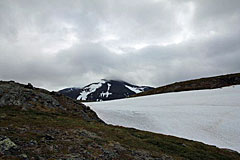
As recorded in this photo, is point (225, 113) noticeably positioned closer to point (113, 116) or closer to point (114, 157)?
point (113, 116)

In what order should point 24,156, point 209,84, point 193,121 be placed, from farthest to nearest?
point 209,84
point 193,121
point 24,156

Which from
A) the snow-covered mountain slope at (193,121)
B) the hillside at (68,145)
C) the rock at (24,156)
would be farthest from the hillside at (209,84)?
the rock at (24,156)

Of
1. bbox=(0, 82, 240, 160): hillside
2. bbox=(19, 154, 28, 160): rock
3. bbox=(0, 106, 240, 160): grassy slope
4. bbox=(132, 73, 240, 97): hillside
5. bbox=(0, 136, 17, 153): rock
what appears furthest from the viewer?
bbox=(132, 73, 240, 97): hillside

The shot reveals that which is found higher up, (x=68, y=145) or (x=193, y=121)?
(x=68, y=145)

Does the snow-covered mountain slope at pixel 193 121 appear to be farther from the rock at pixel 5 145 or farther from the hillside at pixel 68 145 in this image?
the rock at pixel 5 145

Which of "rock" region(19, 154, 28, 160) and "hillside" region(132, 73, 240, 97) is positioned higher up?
"hillside" region(132, 73, 240, 97)

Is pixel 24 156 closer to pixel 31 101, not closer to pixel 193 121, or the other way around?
pixel 31 101

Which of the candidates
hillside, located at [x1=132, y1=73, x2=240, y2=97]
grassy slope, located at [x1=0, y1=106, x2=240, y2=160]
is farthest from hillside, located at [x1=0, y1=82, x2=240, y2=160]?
hillside, located at [x1=132, y1=73, x2=240, y2=97]

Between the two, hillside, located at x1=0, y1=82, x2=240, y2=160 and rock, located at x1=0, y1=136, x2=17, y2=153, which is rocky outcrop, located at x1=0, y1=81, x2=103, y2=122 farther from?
rock, located at x1=0, y1=136, x2=17, y2=153

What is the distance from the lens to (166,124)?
30.9m

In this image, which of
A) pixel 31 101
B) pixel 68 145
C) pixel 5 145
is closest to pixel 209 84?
pixel 31 101

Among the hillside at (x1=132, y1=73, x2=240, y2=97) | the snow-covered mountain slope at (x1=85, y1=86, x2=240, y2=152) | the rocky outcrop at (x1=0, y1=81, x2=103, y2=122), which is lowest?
the snow-covered mountain slope at (x1=85, y1=86, x2=240, y2=152)

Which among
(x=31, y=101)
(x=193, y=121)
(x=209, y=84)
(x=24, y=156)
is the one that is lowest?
(x=193, y=121)

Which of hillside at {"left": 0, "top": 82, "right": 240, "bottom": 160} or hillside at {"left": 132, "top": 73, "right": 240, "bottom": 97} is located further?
hillside at {"left": 132, "top": 73, "right": 240, "bottom": 97}
